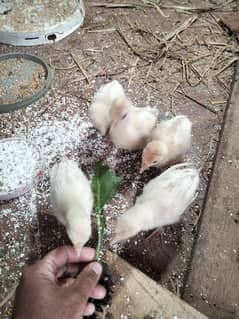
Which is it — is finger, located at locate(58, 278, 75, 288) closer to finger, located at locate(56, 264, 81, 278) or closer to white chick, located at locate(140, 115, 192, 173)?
finger, located at locate(56, 264, 81, 278)

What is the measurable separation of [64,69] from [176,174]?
116 cm

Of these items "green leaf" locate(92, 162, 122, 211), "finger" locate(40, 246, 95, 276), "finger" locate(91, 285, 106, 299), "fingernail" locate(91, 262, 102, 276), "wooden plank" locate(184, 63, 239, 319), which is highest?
"green leaf" locate(92, 162, 122, 211)

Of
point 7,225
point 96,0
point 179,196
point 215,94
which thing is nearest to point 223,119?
point 215,94

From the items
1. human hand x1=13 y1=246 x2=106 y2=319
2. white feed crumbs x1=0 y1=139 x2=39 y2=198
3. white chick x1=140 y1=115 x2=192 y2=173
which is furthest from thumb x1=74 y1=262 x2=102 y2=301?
white feed crumbs x1=0 y1=139 x2=39 y2=198

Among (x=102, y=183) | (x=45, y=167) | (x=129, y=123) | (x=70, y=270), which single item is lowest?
(x=45, y=167)

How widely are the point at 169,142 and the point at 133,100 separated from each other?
1.95 ft

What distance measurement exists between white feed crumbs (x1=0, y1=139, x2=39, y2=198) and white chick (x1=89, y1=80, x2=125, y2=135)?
1.02ft

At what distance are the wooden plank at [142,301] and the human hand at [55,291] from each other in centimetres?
7

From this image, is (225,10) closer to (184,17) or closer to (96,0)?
(184,17)

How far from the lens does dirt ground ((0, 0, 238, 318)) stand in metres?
1.82

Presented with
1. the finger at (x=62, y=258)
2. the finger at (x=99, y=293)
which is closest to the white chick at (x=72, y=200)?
the finger at (x=62, y=258)

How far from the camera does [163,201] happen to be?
1.66 m

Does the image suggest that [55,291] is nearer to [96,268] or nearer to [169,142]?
[96,268]

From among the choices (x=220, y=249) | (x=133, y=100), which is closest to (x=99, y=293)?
(x=220, y=249)
